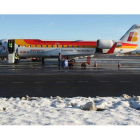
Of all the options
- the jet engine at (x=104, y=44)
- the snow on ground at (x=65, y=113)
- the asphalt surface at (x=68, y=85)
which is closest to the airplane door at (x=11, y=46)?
the jet engine at (x=104, y=44)

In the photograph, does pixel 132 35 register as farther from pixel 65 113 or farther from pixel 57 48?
pixel 65 113

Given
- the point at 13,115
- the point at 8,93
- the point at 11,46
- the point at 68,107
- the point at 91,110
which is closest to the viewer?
the point at 13,115

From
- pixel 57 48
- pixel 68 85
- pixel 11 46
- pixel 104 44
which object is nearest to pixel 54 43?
pixel 57 48

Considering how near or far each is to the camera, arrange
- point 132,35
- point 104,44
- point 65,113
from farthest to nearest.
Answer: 1. point 132,35
2. point 104,44
3. point 65,113

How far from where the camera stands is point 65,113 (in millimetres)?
5906

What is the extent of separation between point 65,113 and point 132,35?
3339cm

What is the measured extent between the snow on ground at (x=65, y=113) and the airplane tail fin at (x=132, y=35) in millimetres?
30801

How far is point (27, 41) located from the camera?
3294 centimetres

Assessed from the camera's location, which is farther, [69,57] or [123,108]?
[69,57]

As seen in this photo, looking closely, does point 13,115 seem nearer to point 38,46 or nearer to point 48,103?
point 48,103

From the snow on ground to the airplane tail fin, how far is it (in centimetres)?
3080

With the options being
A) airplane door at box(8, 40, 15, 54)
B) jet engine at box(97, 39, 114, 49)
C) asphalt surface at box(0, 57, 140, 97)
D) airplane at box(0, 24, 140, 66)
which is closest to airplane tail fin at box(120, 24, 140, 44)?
airplane at box(0, 24, 140, 66)

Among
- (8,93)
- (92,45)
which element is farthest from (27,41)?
(8,93)

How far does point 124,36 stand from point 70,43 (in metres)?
9.69
